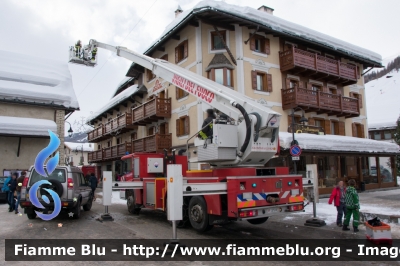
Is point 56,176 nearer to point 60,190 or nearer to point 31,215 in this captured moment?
point 60,190

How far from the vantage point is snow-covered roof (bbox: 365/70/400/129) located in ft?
196

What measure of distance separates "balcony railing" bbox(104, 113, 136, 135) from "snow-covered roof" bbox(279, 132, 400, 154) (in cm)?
1510

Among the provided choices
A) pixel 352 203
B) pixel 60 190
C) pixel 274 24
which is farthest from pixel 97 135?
pixel 352 203

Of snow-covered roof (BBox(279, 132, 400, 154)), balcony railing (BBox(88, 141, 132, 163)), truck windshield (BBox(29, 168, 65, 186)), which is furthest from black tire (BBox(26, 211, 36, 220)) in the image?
balcony railing (BBox(88, 141, 132, 163))

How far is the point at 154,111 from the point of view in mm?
24328

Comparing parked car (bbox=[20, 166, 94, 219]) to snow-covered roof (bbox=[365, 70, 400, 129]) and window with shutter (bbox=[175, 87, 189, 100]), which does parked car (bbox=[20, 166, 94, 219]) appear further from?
snow-covered roof (bbox=[365, 70, 400, 129])

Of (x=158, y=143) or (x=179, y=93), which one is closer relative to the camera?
(x=179, y=93)

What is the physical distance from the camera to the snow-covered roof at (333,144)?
732 inches

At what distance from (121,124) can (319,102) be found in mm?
17424

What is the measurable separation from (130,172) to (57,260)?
6998 millimetres

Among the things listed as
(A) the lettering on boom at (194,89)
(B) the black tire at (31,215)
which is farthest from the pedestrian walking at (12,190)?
(A) the lettering on boom at (194,89)

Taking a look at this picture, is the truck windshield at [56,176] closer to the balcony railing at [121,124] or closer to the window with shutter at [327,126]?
the balcony railing at [121,124]

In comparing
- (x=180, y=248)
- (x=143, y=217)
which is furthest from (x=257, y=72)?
(x=180, y=248)

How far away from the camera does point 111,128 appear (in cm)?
3469
